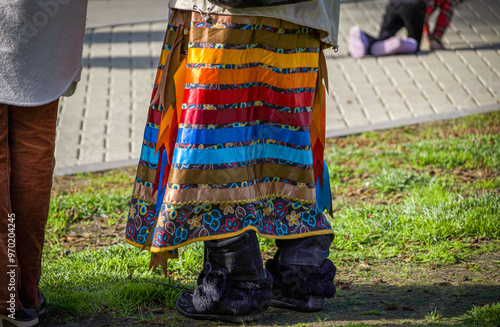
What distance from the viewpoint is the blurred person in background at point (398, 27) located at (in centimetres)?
733

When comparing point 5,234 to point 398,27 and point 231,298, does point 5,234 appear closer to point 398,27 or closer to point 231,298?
point 231,298

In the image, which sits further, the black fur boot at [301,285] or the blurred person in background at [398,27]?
the blurred person in background at [398,27]

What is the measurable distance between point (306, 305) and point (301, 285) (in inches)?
4.2

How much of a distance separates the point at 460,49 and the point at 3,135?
6.45 metres

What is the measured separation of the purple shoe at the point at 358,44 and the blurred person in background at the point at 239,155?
16.2 feet

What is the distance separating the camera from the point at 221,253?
249 centimetres

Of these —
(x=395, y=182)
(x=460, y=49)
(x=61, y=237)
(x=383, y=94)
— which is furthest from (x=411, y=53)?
(x=61, y=237)

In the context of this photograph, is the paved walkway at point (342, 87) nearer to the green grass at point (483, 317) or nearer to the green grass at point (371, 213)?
the green grass at point (371, 213)

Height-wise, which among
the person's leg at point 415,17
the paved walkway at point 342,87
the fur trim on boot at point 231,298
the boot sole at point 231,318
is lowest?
the paved walkway at point 342,87

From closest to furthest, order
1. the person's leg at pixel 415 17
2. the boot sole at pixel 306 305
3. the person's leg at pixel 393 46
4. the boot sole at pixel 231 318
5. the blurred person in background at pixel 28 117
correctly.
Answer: the blurred person in background at pixel 28 117
the boot sole at pixel 231 318
the boot sole at pixel 306 305
the person's leg at pixel 415 17
the person's leg at pixel 393 46

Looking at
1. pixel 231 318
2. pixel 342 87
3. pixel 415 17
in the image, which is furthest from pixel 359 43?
pixel 231 318

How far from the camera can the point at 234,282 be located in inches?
100

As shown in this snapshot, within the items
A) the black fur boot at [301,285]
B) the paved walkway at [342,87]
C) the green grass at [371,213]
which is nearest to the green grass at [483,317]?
the green grass at [371,213]

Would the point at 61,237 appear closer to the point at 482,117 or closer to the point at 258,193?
the point at 258,193
